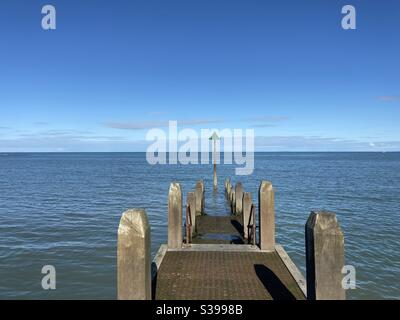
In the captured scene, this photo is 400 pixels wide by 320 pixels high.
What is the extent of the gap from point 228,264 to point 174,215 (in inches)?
91.0

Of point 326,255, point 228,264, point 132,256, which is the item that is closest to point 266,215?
point 228,264

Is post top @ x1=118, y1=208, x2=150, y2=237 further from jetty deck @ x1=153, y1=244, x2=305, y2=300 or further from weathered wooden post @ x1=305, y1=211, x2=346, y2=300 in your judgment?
weathered wooden post @ x1=305, y1=211, x2=346, y2=300

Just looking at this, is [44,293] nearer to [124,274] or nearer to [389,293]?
[124,274]

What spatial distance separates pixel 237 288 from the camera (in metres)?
8.14

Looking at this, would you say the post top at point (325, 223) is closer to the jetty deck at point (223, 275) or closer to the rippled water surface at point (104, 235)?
the jetty deck at point (223, 275)

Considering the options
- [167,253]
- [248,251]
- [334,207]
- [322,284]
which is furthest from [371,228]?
[322,284]

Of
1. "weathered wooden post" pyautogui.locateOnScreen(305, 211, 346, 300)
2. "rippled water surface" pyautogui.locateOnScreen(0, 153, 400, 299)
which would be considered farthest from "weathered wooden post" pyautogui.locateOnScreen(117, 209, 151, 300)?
"rippled water surface" pyautogui.locateOnScreen(0, 153, 400, 299)

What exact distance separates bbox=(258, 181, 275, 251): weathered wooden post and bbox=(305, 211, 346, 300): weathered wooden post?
511 cm

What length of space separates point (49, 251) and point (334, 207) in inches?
817

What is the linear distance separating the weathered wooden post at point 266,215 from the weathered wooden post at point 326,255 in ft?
16.8

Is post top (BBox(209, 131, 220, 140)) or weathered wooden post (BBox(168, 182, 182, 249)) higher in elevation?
post top (BBox(209, 131, 220, 140))

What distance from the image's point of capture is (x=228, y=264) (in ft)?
32.5

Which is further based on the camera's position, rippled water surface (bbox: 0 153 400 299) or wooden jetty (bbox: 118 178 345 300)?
rippled water surface (bbox: 0 153 400 299)

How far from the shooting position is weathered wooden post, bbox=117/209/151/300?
5656 mm
